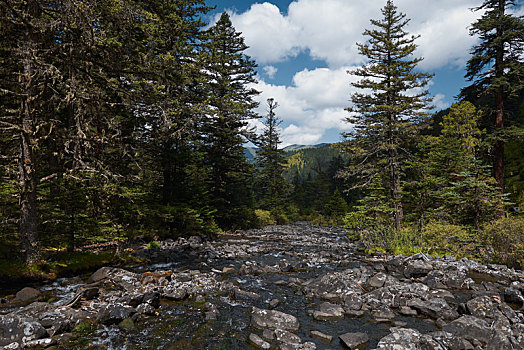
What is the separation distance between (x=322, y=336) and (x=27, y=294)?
Answer: 7.94 m

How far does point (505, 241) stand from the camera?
415 inches

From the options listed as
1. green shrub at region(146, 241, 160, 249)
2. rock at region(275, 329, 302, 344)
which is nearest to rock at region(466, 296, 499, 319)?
rock at region(275, 329, 302, 344)

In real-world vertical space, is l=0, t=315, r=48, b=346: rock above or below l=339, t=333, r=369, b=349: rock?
above

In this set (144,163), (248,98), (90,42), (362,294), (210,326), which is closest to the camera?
(210,326)

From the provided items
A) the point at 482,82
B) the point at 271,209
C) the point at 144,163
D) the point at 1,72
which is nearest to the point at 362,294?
the point at 1,72

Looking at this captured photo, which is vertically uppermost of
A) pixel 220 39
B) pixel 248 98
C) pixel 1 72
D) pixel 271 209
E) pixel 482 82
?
pixel 220 39

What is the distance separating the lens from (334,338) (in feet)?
17.5

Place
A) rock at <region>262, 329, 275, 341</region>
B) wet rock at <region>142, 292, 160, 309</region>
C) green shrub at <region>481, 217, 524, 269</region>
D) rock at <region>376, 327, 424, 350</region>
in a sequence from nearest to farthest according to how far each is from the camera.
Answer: rock at <region>376, 327, 424, 350</region> → rock at <region>262, 329, 275, 341</region> → wet rock at <region>142, 292, 160, 309</region> → green shrub at <region>481, 217, 524, 269</region>

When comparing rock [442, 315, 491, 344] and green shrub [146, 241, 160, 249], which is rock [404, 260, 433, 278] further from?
green shrub [146, 241, 160, 249]

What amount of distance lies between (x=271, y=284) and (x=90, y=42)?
426 inches

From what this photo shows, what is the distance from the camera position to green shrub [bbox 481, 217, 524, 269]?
9875 millimetres

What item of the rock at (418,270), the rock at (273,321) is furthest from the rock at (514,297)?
the rock at (273,321)

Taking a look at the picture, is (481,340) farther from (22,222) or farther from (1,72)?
(1,72)

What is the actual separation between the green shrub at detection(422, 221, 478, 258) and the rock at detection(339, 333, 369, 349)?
966 centimetres
